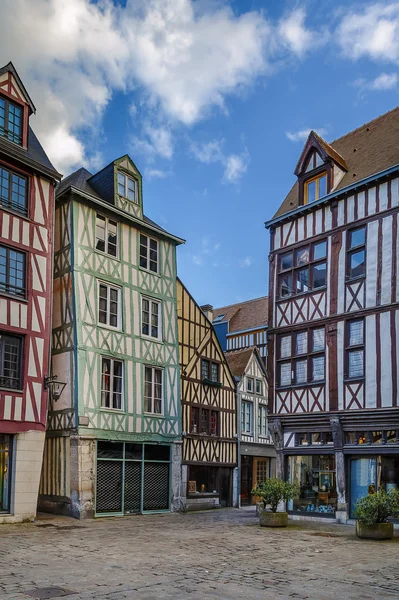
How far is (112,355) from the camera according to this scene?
2055cm

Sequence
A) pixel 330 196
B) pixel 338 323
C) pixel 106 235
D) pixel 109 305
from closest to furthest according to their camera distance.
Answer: pixel 338 323, pixel 330 196, pixel 109 305, pixel 106 235

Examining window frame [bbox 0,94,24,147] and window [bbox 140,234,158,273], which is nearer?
window frame [bbox 0,94,24,147]

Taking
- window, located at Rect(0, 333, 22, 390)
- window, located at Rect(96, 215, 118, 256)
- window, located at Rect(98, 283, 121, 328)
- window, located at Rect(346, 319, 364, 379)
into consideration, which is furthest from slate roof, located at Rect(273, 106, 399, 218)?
window, located at Rect(0, 333, 22, 390)

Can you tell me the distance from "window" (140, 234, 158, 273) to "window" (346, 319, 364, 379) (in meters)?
7.76

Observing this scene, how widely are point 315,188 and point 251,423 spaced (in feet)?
42.8

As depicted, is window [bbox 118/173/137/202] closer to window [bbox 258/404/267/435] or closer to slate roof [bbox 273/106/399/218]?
slate roof [bbox 273/106/399/218]

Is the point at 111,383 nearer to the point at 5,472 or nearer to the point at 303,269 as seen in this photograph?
the point at 5,472

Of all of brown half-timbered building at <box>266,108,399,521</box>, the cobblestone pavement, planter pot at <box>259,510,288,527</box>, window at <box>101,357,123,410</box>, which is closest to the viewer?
the cobblestone pavement

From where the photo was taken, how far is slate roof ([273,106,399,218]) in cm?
1902

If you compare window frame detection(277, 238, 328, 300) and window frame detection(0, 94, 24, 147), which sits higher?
window frame detection(0, 94, 24, 147)

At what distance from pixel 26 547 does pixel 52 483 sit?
7.90 m

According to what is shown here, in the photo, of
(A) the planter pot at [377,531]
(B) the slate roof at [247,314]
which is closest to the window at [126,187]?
(A) the planter pot at [377,531]

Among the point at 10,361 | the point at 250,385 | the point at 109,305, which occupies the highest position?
the point at 109,305

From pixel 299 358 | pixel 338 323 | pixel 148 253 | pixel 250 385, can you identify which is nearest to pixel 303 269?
pixel 338 323
